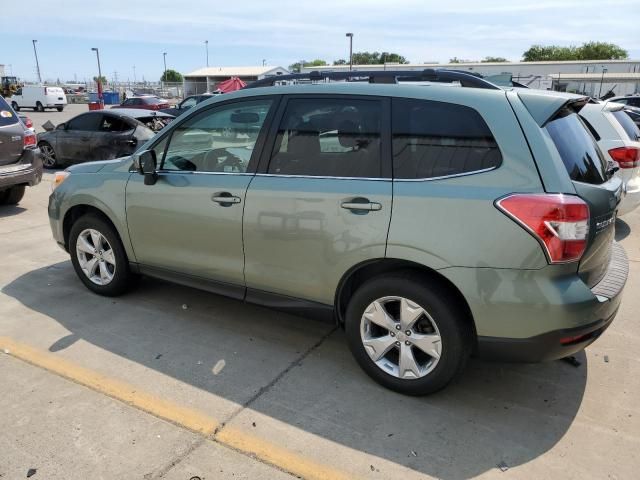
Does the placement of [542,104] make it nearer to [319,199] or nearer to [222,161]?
[319,199]

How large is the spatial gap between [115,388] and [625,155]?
6.36 metres

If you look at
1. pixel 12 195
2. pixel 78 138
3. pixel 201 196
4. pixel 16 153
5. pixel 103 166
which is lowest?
pixel 12 195

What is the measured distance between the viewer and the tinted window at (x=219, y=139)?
370 centimetres

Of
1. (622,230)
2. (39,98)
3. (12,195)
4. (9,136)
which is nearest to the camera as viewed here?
(622,230)

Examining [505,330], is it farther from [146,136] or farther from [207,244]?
[146,136]

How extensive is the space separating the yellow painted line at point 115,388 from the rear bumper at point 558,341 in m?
1.60

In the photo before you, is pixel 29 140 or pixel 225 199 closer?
pixel 225 199

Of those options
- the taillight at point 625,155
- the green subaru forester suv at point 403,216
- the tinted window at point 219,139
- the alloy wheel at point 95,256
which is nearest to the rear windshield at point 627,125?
the taillight at point 625,155

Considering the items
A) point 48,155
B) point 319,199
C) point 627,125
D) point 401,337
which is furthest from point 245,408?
point 48,155

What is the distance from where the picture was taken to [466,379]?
3385mm

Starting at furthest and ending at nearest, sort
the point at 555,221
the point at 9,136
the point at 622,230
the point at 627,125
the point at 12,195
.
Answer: the point at 12,195 → the point at 9,136 → the point at 622,230 → the point at 627,125 → the point at 555,221

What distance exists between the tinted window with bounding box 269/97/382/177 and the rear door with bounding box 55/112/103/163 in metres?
8.97

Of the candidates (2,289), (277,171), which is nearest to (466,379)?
(277,171)

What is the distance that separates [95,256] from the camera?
15.1 ft
